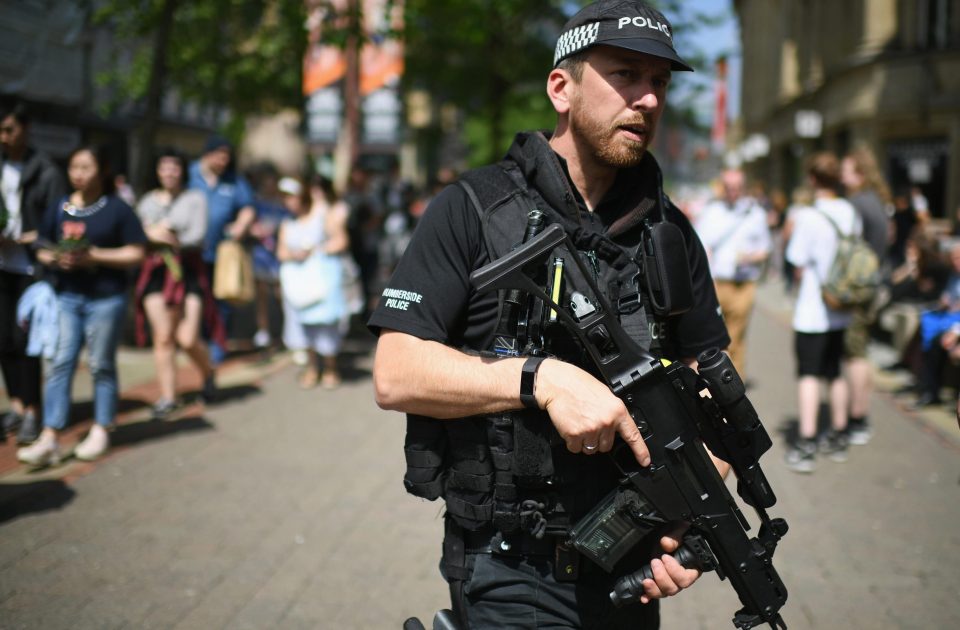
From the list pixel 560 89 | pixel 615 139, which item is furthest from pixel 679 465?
pixel 560 89

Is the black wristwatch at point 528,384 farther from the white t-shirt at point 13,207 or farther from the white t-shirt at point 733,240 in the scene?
the white t-shirt at point 733,240

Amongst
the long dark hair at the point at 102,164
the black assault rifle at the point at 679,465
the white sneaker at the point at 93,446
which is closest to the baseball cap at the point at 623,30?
the black assault rifle at the point at 679,465

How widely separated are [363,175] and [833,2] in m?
16.7

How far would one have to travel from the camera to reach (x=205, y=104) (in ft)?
51.2

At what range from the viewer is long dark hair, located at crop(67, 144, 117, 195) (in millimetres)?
6043

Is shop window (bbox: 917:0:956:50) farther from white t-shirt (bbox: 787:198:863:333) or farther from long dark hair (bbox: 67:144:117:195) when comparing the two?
long dark hair (bbox: 67:144:117:195)

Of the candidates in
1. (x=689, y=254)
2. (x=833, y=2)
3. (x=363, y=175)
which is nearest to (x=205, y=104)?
(x=363, y=175)

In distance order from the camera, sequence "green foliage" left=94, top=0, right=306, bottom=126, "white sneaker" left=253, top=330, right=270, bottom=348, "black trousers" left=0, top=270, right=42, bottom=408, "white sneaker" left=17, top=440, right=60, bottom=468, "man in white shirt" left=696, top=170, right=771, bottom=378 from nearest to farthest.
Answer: "white sneaker" left=17, top=440, right=60, bottom=468 < "black trousers" left=0, top=270, right=42, bottom=408 < "man in white shirt" left=696, top=170, right=771, bottom=378 < "white sneaker" left=253, top=330, right=270, bottom=348 < "green foliage" left=94, top=0, right=306, bottom=126

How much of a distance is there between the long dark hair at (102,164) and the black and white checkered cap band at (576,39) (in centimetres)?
460

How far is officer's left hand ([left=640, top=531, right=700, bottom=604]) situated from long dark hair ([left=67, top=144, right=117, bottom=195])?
5.09 metres

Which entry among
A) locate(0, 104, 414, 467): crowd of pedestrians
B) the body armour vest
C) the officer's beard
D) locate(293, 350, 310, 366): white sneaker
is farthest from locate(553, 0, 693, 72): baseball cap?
locate(293, 350, 310, 366): white sneaker

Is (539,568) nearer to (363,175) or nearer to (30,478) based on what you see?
(30,478)

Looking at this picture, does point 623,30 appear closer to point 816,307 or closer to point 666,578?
point 666,578

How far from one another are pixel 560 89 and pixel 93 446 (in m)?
4.82
